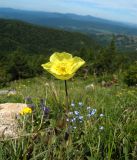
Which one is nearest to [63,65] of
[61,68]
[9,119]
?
[61,68]

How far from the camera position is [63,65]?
7.01ft

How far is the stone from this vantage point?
3217mm

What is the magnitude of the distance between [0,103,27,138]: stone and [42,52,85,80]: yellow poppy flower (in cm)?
100

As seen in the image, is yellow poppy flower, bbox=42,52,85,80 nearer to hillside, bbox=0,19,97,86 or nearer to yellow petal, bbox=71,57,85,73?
yellow petal, bbox=71,57,85,73

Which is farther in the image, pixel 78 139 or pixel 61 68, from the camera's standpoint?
pixel 78 139

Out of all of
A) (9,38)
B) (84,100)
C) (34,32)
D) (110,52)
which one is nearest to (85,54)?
(110,52)

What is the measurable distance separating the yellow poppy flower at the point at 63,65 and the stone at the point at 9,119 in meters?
1.00

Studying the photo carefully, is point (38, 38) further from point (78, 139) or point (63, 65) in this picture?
point (63, 65)

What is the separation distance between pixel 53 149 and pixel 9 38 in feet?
535

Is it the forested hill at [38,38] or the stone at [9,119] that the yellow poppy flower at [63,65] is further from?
the forested hill at [38,38]

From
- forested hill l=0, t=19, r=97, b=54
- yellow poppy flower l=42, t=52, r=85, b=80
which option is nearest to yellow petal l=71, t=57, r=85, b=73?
yellow poppy flower l=42, t=52, r=85, b=80

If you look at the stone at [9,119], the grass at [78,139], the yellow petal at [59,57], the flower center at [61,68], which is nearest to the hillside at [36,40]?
the stone at [9,119]

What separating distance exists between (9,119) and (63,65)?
5.24 ft

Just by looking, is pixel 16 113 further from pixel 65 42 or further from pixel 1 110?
pixel 65 42
